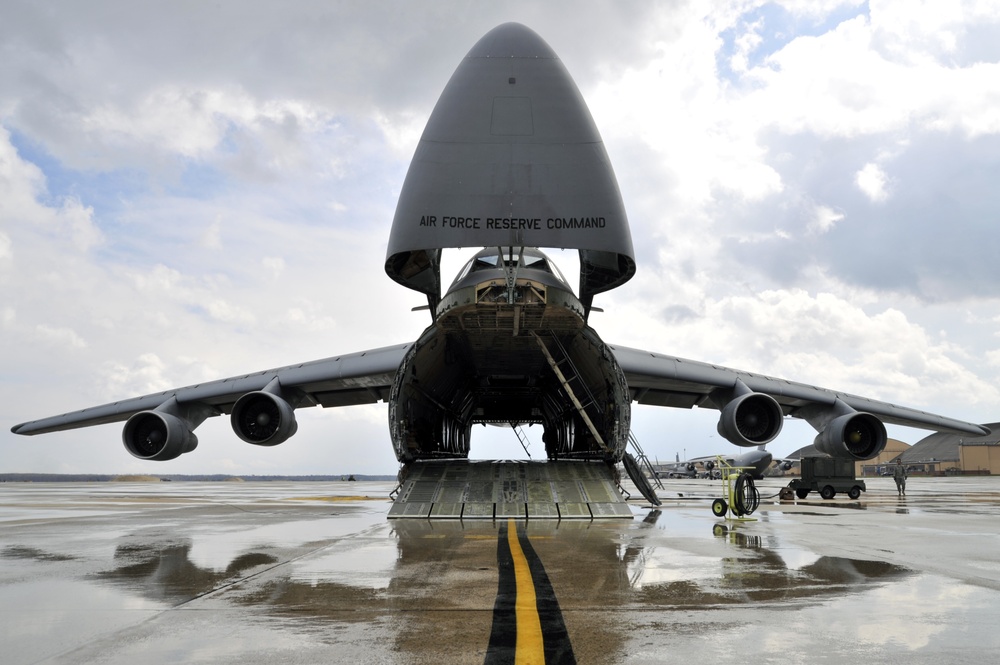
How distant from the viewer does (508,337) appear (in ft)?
51.8

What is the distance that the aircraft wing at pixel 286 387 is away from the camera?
15.8 meters

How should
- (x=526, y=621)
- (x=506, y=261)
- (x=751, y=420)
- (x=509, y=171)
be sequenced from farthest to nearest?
(x=751, y=420) → (x=506, y=261) → (x=509, y=171) → (x=526, y=621)

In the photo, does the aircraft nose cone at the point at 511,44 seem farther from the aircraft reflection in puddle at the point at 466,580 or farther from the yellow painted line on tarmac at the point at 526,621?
the yellow painted line on tarmac at the point at 526,621

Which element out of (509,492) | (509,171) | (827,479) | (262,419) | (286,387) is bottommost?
(509,492)

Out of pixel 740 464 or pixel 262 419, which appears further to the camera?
pixel 740 464

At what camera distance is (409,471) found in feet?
46.2

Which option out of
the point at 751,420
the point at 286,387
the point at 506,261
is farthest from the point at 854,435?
the point at 286,387

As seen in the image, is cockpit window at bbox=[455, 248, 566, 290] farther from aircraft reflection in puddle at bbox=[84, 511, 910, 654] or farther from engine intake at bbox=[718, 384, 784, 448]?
aircraft reflection in puddle at bbox=[84, 511, 910, 654]

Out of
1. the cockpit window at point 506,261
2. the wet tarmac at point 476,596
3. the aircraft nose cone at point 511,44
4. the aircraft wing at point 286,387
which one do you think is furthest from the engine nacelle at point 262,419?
the aircraft nose cone at point 511,44

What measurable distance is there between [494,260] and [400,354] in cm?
323

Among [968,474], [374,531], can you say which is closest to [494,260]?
[374,531]

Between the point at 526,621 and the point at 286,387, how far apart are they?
42.6ft

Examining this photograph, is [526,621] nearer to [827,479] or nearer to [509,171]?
[509,171]

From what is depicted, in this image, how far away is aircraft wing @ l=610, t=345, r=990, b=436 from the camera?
16.0 meters
